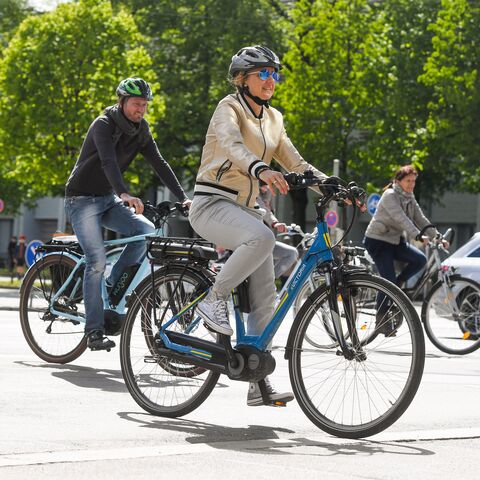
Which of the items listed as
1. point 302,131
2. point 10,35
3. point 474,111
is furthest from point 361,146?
point 10,35

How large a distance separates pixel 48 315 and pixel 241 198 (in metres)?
3.12

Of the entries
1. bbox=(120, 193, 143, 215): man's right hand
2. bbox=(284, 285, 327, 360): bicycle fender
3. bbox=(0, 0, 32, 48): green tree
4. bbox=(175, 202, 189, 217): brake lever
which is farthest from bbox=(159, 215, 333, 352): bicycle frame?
bbox=(0, 0, 32, 48): green tree

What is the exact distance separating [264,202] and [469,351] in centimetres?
241

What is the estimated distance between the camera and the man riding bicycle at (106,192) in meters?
8.47

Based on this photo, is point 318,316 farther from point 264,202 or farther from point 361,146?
point 361,146

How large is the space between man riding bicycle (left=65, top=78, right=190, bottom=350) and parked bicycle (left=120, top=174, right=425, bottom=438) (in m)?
1.69

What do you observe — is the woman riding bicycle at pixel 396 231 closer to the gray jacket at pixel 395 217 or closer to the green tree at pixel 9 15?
the gray jacket at pixel 395 217

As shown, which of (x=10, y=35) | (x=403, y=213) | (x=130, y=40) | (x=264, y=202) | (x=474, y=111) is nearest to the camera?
(x=264, y=202)

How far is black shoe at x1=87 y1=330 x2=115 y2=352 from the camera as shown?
8.35 meters

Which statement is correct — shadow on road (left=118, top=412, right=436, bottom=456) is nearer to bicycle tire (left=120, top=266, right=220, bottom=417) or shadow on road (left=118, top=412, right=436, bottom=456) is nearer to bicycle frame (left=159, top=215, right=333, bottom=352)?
bicycle tire (left=120, top=266, right=220, bottom=417)

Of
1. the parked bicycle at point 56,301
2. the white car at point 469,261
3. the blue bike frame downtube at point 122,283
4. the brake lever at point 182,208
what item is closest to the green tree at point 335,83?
the white car at point 469,261

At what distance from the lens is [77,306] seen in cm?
898

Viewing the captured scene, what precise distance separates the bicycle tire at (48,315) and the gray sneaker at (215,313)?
269cm

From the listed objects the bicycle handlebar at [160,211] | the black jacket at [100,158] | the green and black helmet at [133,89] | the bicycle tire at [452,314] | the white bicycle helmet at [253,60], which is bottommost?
the bicycle tire at [452,314]
